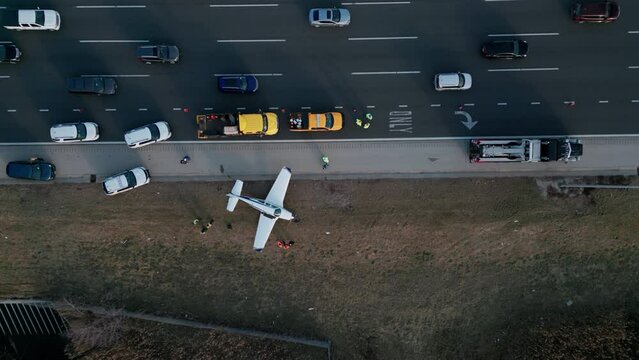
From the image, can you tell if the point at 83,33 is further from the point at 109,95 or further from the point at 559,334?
the point at 559,334

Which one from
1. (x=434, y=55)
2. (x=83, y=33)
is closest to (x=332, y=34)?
(x=434, y=55)

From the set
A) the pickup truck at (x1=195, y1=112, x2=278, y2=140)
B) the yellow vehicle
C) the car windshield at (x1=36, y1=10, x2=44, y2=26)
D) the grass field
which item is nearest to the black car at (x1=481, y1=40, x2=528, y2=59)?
the grass field

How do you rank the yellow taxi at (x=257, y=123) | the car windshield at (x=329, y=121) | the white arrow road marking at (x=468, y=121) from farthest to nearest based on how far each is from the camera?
the white arrow road marking at (x=468, y=121)
the car windshield at (x=329, y=121)
the yellow taxi at (x=257, y=123)

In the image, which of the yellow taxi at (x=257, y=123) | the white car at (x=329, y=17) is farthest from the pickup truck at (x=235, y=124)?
the white car at (x=329, y=17)

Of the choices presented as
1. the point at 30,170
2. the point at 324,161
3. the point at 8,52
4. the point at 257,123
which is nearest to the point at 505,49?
the point at 324,161

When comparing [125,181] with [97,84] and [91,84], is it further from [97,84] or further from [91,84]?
[91,84]

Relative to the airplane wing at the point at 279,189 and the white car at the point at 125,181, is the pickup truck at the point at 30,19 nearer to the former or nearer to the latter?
the white car at the point at 125,181

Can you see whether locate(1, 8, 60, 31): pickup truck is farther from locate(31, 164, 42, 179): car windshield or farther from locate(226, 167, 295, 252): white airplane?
locate(226, 167, 295, 252): white airplane
